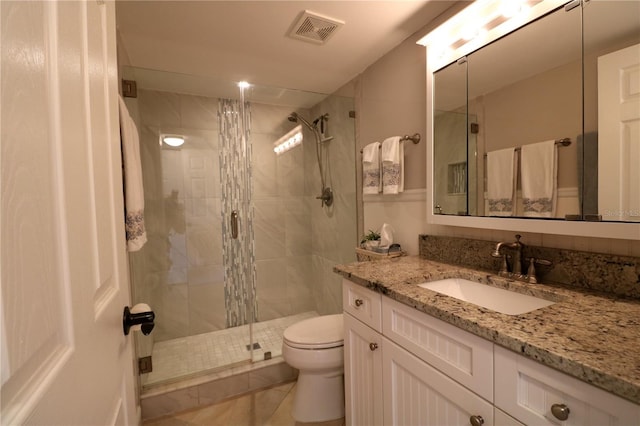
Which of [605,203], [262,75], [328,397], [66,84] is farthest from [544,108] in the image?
[262,75]

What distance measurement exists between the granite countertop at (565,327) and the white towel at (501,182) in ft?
1.04

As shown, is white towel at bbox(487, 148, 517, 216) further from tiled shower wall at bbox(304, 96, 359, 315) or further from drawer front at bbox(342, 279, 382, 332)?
tiled shower wall at bbox(304, 96, 359, 315)

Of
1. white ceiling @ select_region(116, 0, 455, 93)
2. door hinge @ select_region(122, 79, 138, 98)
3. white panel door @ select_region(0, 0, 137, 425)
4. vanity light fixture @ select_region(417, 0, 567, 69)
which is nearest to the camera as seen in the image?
white panel door @ select_region(0, 0, 137, 425)

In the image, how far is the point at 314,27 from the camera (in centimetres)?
172

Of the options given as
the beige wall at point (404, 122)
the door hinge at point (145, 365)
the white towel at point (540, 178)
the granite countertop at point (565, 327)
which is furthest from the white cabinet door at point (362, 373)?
the door hinge at point (145, 365)

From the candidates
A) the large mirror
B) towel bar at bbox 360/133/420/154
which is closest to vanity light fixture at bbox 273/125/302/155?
towel bar at bbox 360/133/420/154

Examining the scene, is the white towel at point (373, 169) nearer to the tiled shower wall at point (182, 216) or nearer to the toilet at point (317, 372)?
the toilet at point (317, 372)

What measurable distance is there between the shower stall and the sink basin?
1.21m

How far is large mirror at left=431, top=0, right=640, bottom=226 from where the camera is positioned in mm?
953

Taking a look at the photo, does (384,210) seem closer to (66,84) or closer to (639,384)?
(639,384)

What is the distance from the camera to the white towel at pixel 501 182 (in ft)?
4.22

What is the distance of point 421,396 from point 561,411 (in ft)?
1.51

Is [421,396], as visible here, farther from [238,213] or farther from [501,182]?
[238,213]

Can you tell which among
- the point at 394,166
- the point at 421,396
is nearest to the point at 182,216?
the point at 394,166
